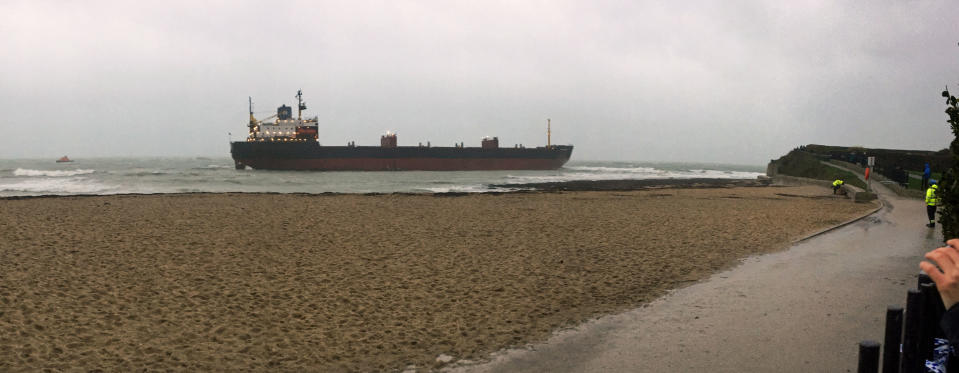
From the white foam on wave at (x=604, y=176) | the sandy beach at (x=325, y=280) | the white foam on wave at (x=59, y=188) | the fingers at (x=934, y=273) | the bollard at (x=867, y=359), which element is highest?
the fingers at (x=934, y=273)

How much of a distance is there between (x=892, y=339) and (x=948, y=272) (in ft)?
3.23

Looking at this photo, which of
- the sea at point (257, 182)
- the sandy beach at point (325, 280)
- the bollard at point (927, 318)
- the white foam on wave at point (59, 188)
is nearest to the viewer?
the bollard at point (927, 318)

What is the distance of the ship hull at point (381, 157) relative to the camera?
6159 cm

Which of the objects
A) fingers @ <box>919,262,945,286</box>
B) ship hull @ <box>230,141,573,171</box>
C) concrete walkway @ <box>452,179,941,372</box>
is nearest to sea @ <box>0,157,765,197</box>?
ship hull @ <box>230,141,573,171</box>

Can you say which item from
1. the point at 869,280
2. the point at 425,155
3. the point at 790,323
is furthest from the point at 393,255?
the point at 425,155

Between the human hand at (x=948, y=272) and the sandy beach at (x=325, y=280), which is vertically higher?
the human hand at (x=948, y=272)

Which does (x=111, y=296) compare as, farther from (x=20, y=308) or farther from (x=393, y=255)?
(x=393, y=255)

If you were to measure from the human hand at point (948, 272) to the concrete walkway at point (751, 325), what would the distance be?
10.9 feet

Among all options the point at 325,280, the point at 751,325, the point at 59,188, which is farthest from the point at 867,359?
the point at 59,188

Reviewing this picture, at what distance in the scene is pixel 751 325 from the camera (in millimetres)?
6047

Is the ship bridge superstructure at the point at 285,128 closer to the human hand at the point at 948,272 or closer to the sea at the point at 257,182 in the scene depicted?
the sea at the point at 257,182

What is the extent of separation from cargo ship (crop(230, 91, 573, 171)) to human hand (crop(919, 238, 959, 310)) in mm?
63317

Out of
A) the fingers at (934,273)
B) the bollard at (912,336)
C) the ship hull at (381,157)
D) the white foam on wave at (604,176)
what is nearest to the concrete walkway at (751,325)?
the bollard at (912,336)

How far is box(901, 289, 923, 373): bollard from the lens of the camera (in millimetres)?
2486
